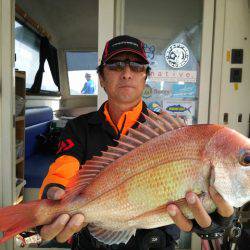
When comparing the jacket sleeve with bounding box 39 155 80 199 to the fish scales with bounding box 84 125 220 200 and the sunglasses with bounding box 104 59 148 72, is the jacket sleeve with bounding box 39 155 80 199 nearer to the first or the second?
the fish scales with bounding box 84 125 220 200

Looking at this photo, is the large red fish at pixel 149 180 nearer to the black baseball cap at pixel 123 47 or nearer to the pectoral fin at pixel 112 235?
the pectoral fin at pixel 112 235

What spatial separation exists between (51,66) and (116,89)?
558 centimetres

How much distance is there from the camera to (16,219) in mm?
1107

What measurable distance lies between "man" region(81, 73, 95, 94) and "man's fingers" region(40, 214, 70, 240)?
6508 mm

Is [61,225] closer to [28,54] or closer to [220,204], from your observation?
[220,204]

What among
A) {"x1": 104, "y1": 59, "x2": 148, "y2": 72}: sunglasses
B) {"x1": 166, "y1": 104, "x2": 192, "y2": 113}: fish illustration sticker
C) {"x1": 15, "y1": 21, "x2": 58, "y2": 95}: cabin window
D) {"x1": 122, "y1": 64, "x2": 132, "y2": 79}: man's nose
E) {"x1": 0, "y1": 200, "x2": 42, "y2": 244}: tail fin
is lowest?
{"x1": 0, "y1": 200, "x2": 42, "y2": 244}: tail fin

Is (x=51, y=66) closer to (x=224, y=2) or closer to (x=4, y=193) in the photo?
(x=4, y=193)

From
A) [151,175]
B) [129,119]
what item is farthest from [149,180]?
[129,119]

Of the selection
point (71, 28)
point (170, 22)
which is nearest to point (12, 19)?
point (170, 22)

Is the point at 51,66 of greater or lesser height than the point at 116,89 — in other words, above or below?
above

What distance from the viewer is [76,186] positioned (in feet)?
4.14

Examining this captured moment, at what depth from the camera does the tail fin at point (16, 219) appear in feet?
3.56

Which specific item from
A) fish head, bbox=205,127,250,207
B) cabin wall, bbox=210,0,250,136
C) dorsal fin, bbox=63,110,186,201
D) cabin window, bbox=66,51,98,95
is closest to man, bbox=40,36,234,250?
dorsal fin, bbox=63,110,186,201

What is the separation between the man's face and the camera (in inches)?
61.9
